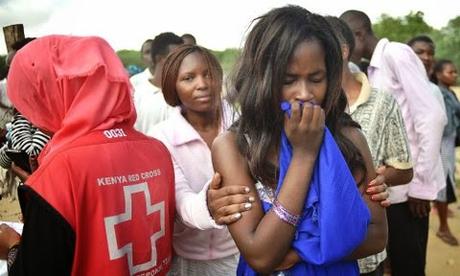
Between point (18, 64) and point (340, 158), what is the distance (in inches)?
45.3

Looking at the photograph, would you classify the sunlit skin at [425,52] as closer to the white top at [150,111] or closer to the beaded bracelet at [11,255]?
the white top at [150,111]

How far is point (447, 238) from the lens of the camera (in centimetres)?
508

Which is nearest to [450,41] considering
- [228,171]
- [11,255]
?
[228,171]

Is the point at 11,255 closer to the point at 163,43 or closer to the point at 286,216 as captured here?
the point at 286,216

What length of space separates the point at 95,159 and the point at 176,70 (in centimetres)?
121

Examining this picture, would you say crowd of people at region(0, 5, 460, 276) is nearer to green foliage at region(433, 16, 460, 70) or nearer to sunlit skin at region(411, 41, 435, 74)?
sunlit skin at region(411, 41, 435, 74)

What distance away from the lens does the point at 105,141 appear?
1484 millimetres

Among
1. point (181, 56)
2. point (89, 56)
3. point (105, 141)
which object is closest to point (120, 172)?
point (105, 141)

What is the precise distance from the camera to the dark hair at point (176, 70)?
100 inches

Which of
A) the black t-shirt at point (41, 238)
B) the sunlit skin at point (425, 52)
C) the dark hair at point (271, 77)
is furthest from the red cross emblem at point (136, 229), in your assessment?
the sunlit skin at point (425, 52)

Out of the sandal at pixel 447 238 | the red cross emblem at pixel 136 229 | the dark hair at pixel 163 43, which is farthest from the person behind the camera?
the sandal at pixel 447 238

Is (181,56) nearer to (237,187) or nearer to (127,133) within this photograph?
(127,133)

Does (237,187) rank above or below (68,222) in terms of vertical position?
above

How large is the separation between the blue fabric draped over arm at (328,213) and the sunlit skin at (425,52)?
13.5 feet
